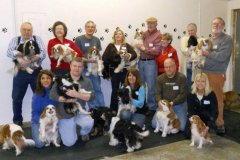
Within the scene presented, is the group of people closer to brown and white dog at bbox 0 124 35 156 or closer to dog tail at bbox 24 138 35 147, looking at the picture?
dog tail at bbox 24 138 35 147

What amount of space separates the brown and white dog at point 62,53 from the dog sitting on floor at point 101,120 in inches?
36.6

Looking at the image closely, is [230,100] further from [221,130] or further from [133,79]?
[133,79]

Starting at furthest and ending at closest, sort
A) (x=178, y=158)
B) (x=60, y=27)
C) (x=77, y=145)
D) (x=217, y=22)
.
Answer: (x=60, y=27) < (x=217, y=22) < (x=77, y=145) < (x=178, y=158)

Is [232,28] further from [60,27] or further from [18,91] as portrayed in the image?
→ [18,91]

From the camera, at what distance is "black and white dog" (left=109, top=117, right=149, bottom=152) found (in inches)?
139

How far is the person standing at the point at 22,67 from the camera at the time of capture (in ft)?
14.3

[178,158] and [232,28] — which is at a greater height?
[232,28]

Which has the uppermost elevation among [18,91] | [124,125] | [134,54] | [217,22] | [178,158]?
[217,22]

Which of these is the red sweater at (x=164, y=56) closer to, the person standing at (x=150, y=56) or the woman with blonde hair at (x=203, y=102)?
the person standing at (x=150, y=56)

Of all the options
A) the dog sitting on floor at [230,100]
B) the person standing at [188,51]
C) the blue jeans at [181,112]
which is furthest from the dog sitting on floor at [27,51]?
the dog sitting on floor at [230,100]

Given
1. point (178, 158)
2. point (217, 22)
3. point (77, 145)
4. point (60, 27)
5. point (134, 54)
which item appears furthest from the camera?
point (134, 54)

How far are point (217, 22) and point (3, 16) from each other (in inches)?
126

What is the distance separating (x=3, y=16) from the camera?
4559mm

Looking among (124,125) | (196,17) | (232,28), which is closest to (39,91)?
(124,125)
